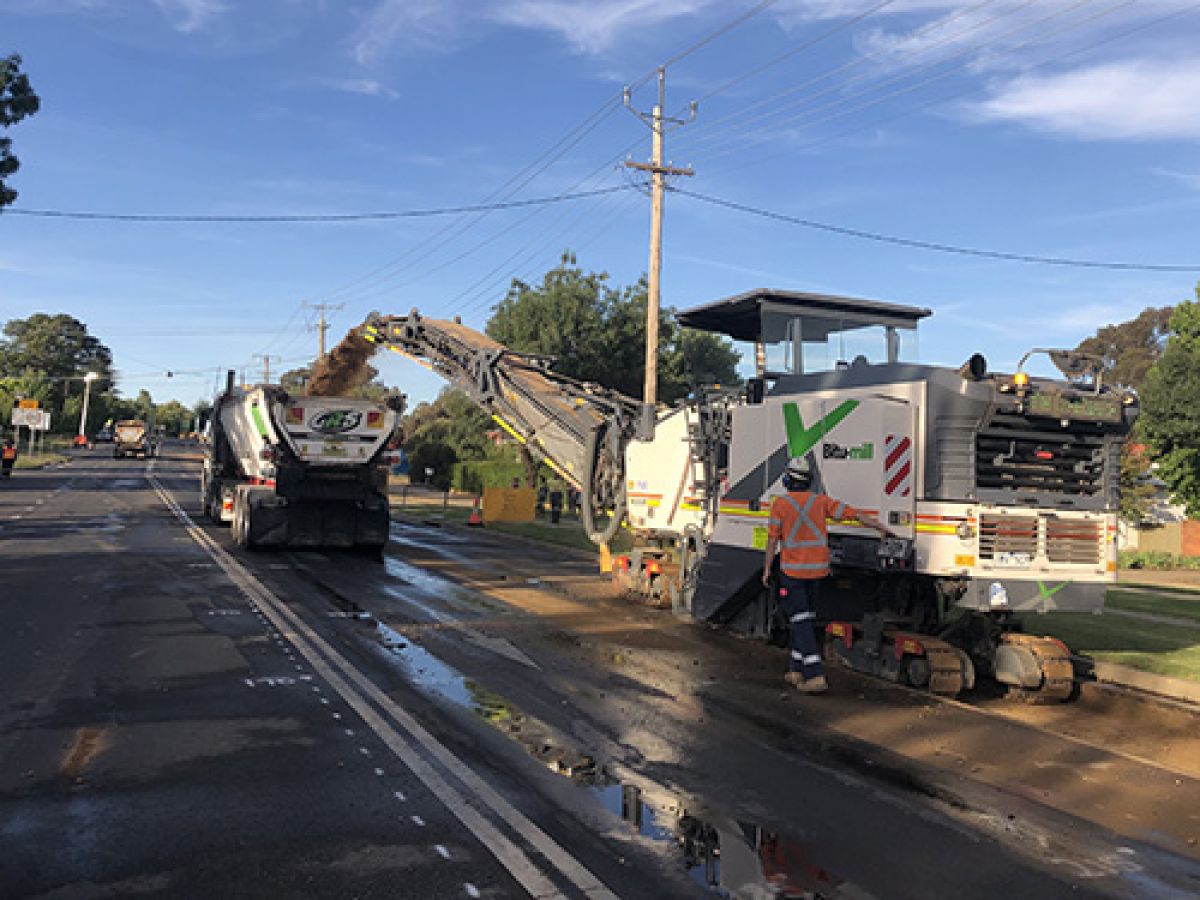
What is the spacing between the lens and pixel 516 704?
7.23 m

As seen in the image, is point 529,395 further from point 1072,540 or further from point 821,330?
point 1072,540

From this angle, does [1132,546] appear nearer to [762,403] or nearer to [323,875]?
[762,403]

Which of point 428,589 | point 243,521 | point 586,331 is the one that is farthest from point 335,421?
point 586,331

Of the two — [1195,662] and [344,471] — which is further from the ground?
[344,471]

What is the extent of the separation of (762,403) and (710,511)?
1549 millimetres

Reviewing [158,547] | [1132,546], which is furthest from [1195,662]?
[1132,546]

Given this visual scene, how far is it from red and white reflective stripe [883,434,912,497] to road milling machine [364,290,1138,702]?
12 mm

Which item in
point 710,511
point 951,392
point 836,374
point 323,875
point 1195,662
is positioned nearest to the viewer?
point 323,875

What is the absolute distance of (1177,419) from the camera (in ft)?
92.2

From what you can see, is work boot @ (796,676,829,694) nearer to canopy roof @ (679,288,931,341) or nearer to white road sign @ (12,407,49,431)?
canopy roof @ (679,288,931,341)

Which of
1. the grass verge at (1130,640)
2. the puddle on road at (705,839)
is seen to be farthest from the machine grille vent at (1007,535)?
the puddle on road at (705,839)

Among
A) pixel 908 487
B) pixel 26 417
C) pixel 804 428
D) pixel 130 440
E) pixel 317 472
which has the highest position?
pixel 26 417

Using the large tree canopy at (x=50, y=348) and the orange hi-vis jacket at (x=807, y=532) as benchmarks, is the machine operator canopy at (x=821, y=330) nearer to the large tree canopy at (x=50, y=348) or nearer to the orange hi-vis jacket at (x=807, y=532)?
the orange hi-vis jacket at (x=807, y=532)

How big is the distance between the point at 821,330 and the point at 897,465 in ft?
7.95
